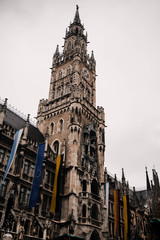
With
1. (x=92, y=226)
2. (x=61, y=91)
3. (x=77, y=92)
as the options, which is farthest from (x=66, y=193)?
(x=61, y=91)

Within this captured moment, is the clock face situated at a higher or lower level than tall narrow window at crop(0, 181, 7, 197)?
higher

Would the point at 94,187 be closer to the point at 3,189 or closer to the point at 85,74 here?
the point at 3,189

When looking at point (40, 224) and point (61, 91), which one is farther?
point (61, 91)

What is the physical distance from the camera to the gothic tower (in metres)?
31.9

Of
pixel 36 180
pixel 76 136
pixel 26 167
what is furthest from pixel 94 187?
pixel 36 180

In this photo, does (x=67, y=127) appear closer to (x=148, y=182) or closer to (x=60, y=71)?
(x=60, y=71)

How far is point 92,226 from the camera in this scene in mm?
32000

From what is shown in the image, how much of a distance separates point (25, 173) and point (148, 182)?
52975 mm

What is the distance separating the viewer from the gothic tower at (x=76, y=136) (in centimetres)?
3188

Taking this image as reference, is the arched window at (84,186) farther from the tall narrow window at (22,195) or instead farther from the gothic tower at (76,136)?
the tall narrow window at (22,195)

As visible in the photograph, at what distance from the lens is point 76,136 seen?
1446 inches

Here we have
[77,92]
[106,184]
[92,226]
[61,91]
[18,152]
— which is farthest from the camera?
[61,91]

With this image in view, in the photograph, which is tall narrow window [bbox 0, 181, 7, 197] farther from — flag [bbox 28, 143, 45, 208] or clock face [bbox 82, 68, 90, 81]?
clock face [bbox 82, 68, 90, 81]

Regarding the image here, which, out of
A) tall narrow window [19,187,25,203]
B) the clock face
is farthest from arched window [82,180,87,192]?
the clock face
